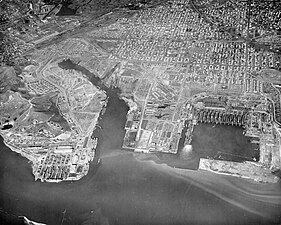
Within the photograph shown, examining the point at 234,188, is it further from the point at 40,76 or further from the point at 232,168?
the point at 40,76

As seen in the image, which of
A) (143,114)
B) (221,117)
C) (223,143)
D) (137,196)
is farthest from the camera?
(143,114)

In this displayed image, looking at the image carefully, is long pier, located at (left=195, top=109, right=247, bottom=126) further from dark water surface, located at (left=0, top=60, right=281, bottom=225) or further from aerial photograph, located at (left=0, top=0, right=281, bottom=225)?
dark water surface, located at (left=0, top=60, right=281, bottom=225)

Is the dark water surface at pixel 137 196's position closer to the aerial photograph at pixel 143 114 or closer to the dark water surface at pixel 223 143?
the aerial photograph at pixel 143 114

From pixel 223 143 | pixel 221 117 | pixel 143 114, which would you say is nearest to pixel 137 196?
pixel 223 143

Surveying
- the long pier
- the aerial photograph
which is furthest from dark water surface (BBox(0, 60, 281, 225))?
the long pier

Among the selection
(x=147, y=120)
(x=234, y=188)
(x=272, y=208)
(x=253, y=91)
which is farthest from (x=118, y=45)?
(x=272, y=208)

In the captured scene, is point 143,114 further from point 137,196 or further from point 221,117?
point 137,196

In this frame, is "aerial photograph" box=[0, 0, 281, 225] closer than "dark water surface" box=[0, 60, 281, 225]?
No
